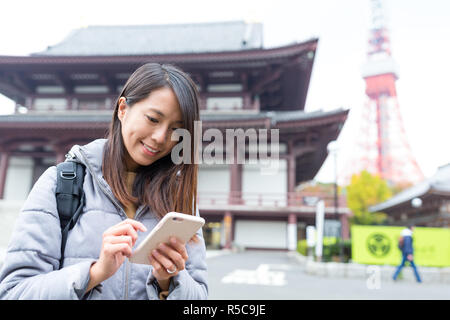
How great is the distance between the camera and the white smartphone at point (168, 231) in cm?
65

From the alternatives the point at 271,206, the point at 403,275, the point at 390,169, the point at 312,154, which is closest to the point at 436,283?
the point at 403,275

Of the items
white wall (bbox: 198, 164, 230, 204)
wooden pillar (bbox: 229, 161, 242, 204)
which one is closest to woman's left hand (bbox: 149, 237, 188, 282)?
wooden pillar (bbox: 229, 161, 242, 204)

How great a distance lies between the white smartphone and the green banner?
6.90 metres

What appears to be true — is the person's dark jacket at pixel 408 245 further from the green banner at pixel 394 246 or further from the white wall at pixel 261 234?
the white wall at pixel 261 234

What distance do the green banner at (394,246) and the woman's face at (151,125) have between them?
22.2ft

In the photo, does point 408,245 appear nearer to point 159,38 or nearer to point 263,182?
point 263,182

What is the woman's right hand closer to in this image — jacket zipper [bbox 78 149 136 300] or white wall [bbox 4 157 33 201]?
jacket zipper [bbox 78 149 136 300]

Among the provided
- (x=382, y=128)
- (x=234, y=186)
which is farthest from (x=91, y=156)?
(x=382, y=128)

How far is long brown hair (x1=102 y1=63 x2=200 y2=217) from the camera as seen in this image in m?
0.96

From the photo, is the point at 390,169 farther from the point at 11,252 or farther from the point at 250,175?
the point at 11,252

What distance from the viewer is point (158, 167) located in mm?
1085

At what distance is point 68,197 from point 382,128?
142ft

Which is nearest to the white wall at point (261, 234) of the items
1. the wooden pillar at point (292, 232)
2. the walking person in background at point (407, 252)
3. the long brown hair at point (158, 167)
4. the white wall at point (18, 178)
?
the wooden pillar at point (292, 232)
